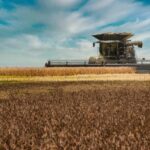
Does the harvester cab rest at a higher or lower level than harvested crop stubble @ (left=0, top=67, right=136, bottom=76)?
higher

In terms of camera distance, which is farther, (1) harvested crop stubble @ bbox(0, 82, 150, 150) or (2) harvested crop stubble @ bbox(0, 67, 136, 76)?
(2) harvested crop stubble @ bbox(0, 67, 136, 76)

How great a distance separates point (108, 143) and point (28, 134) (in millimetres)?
1533

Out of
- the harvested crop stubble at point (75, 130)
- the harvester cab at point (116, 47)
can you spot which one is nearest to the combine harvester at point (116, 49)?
the harvester cab at point (116, 47)


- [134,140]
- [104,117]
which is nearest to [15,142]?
[134,140]

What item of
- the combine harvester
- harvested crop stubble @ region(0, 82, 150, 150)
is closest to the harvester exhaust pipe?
the combine harvester

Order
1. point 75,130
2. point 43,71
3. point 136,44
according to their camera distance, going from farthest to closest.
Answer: point 136,44 → point 43,71 → point 75,130

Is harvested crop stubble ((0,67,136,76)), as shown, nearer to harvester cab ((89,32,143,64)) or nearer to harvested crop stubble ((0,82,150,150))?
harvester cab ((89,32,143,64))

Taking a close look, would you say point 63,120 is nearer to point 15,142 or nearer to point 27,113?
point 27,113

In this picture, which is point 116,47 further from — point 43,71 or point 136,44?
point 43,71

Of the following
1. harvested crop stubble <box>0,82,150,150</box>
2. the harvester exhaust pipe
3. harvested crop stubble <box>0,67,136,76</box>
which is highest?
the harvester exhaust pipe

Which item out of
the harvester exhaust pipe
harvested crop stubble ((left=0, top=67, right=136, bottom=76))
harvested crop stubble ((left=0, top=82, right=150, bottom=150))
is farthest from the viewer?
the harvester exhaust pipe

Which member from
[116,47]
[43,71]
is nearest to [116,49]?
[116,47]

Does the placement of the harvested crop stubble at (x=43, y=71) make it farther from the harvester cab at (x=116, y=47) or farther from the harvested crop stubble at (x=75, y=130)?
the harvested crop stubble at (x=75, y=130)

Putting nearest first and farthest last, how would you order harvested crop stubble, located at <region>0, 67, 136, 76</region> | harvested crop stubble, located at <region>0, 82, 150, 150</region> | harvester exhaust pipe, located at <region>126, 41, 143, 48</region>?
harvested crop stubble, located at <region>0, 82, 150, 150</region> → harvested crop stubble, located at <region>0, 67, 136, 76</region> → harvester exhaust pipe, located at <region>126, 41, 143, 48</region>
